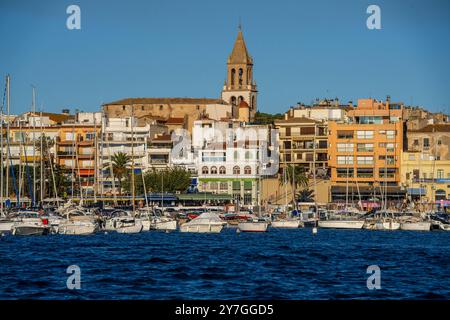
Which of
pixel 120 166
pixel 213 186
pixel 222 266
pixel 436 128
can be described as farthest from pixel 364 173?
pixel 222 266

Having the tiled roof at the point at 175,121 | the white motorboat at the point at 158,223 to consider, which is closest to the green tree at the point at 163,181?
the tiled roof at the point at 175,121

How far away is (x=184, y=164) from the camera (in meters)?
134

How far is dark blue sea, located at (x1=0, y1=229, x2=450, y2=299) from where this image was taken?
121 ft

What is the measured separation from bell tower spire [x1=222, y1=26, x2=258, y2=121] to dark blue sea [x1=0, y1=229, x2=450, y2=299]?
105 metres

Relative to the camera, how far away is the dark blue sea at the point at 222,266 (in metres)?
36.9

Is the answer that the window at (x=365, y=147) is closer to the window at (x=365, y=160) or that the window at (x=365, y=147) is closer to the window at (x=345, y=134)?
the window at (x=365, y=160)

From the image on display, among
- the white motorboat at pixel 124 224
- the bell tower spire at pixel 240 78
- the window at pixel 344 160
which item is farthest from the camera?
the bell tower spire at pixel 240 78

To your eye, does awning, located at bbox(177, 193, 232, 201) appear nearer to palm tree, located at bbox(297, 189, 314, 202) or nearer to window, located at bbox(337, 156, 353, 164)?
palm tree, located at bbox(297, 189, 314, 202)

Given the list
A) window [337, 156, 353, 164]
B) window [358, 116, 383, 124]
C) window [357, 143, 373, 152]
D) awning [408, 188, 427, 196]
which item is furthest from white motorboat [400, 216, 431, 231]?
window [358, 116, 383, 124]

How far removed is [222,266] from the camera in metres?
48.0

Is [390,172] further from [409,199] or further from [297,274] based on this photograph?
Result: [297,274]

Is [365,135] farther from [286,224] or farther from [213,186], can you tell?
[286,224]

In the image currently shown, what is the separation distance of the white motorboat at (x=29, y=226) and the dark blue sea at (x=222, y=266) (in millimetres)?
2413

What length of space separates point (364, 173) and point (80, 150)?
34.2 m
